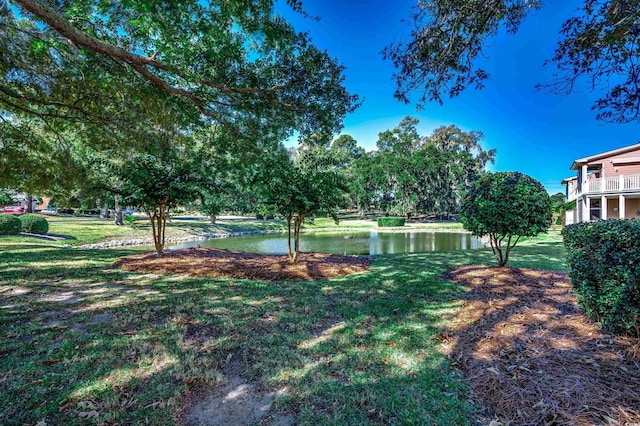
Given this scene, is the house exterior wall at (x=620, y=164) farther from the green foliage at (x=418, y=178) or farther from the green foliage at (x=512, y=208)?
the green foliage at (x=512, y=208)

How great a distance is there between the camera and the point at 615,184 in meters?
16.4

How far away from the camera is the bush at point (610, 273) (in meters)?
2.21

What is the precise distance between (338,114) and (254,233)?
17.3m

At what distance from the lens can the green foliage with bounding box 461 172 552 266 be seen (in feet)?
16.3

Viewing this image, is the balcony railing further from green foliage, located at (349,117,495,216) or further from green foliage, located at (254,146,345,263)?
green foliage, located at (254,146,345,263)

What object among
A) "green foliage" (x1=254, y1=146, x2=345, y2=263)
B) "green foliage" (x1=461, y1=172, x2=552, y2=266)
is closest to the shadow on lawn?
"green foliage" (x1=461, y1=172, x2=552, y2=266)

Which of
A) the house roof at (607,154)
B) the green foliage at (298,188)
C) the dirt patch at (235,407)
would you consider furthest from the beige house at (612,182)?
the dirt patch at (235,407)

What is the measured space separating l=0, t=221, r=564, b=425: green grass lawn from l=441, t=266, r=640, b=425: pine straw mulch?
23cm

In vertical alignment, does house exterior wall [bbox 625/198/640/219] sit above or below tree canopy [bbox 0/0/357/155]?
below

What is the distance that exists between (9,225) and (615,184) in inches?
1245

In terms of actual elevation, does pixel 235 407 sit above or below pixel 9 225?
below

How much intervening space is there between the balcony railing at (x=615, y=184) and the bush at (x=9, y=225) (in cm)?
3095

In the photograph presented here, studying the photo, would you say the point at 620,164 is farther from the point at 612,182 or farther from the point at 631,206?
the point at 631,206

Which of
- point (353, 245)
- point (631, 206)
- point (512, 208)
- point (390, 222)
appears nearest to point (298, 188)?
point (512, 208)
